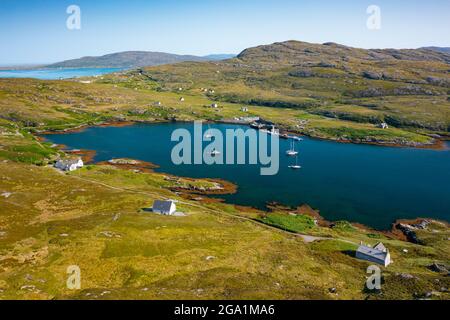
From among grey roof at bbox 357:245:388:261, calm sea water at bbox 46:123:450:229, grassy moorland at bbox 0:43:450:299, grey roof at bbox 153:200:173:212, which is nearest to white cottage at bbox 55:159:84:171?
grassy moorland at bbox 0:43:450:299

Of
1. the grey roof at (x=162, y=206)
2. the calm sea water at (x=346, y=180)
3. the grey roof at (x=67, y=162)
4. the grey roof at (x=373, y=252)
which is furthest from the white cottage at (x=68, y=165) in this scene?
the grey roof at (x=373, y=252)

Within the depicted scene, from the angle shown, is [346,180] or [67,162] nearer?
[67,162]

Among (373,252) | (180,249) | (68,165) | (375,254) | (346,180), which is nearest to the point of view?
(375,254)

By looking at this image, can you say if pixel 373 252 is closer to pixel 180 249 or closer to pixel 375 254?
pixel 375 254

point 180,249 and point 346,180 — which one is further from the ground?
point 346,180

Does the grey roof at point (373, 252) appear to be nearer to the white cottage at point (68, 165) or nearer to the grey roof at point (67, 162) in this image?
the white cottage at point (68, 165)

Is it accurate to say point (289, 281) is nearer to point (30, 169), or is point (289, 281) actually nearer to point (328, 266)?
point (328, 266)

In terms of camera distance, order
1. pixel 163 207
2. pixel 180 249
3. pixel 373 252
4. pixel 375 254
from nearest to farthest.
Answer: pixel 375 254
pixel 373 252
pixel 180 249
pixel 163 207

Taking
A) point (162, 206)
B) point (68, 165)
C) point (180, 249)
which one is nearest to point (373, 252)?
point (180, 249)
